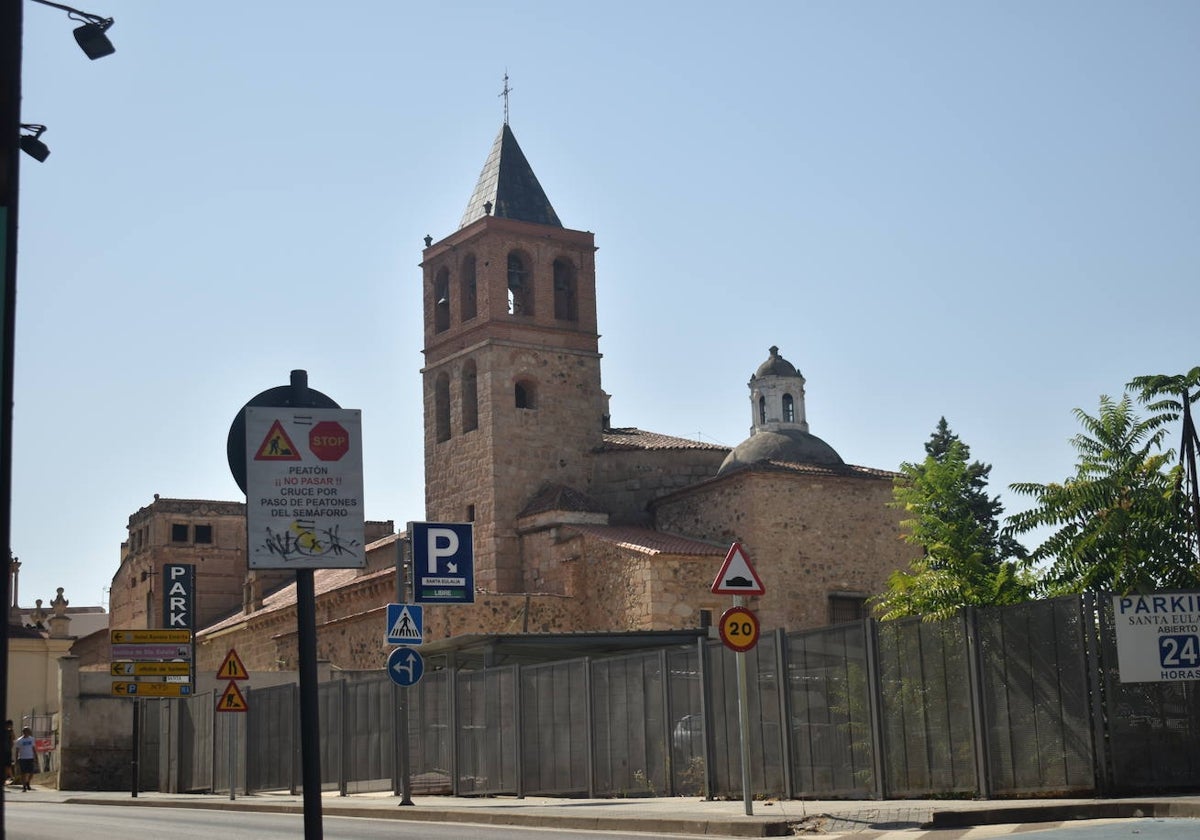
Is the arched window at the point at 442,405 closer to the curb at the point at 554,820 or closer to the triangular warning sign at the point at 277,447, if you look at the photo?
the curb at the point at 554,820

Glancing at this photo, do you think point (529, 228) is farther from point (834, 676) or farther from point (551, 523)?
point (834, 676)

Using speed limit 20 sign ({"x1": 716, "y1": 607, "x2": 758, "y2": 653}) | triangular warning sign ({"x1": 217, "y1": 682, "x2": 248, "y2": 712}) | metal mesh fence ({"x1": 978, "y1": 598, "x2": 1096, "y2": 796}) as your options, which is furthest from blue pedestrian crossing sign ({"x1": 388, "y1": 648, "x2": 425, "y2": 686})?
metal mesh fence ({"x1": 978, "y1": 598, "x2": 1096, "y2": 796})

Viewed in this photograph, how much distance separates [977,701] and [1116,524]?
14.0ft

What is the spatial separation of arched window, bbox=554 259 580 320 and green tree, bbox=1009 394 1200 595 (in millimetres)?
33158

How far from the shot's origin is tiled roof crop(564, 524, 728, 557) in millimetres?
44844

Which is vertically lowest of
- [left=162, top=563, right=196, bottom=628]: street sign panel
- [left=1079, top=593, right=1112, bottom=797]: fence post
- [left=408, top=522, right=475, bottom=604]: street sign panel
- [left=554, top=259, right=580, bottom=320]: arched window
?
[left=1079, top=593, right=1112, bottom=797]: fence post

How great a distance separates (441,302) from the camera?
177 feet

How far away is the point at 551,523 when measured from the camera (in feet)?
159

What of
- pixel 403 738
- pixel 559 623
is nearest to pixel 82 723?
pixel 559 623

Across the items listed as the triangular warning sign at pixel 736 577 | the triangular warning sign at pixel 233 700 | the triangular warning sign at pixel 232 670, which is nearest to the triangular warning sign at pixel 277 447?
the triangular warning sign at pixel 736 577

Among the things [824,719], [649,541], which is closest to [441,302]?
[649,541]

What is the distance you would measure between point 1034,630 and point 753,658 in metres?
4.41

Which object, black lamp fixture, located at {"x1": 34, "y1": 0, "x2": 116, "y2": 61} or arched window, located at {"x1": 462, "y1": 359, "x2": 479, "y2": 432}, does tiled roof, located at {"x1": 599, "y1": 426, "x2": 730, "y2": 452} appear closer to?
arched window, located at {"x1": 462, "y1": 359, "x2": 479, "y2": 432}

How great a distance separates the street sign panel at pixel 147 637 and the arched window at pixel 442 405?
2223 cm
